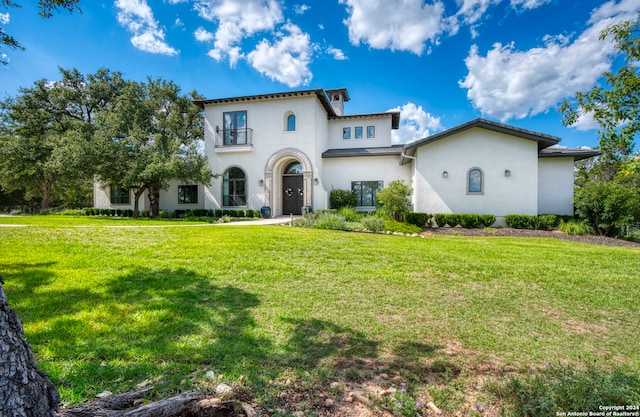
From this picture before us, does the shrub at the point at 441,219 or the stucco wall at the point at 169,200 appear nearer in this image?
the shrub at the point at 441,219

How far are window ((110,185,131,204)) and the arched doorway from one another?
44.9 feet

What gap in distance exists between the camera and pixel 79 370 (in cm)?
248

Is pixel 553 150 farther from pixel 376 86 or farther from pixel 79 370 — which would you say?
pixel 79 370

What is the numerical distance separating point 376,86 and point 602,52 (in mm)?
11293

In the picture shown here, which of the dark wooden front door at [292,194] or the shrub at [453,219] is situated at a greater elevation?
the dark wooden front door at [292,194]

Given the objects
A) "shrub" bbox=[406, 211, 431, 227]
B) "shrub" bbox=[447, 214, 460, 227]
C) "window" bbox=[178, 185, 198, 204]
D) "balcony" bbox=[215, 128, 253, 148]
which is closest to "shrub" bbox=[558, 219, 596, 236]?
"shrub" bbox=[447, 214, 460, 227]

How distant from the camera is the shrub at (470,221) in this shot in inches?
559

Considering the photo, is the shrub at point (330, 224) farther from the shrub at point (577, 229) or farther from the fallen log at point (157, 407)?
the shrub at point (577, 229)

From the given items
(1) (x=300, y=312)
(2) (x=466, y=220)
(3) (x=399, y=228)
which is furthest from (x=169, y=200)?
(1) (x=300, y=312)

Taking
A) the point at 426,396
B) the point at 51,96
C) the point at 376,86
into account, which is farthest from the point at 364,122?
the point at 51,96

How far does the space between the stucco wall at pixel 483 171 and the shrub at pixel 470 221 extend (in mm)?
1256

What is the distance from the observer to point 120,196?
2327 centimetres

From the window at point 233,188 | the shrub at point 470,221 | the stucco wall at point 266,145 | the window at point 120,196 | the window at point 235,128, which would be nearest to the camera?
the shrub at point 470,221

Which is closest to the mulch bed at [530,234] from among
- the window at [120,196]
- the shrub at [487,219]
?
the shrub at [487,219]
